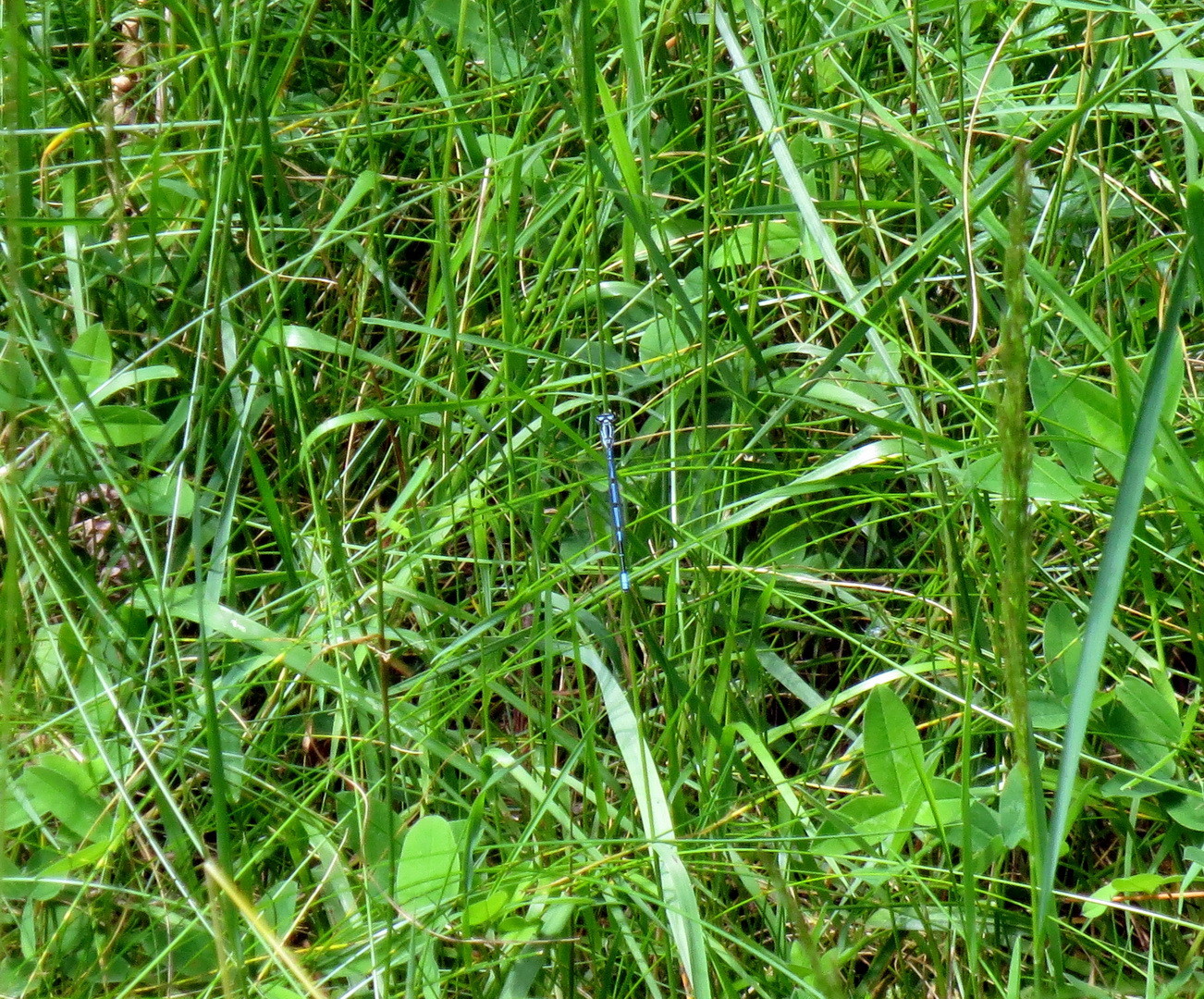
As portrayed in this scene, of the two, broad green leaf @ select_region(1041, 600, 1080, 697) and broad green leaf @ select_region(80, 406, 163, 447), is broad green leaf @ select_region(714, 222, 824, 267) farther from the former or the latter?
broad green leaf @ select_region(80, 406, 163, 447)

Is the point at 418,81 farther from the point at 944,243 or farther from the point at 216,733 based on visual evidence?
the point at 216,733

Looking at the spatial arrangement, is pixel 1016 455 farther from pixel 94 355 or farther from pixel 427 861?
pixel 94 355

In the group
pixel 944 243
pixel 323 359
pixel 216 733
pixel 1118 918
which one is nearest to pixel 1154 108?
pixel 944 243

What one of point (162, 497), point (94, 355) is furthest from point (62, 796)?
point (94, 355)

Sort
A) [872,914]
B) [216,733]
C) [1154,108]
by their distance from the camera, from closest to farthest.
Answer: [216,733] < [872,914] < [1154,108]

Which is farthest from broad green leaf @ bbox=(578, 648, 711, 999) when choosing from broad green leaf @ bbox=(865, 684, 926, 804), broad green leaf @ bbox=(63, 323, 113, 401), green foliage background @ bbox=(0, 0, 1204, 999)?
broad green leaf @ bbox=(63, 323, 113, 401)

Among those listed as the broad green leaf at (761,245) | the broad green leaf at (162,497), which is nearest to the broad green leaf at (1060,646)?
the broad green leaf at (761,245)
